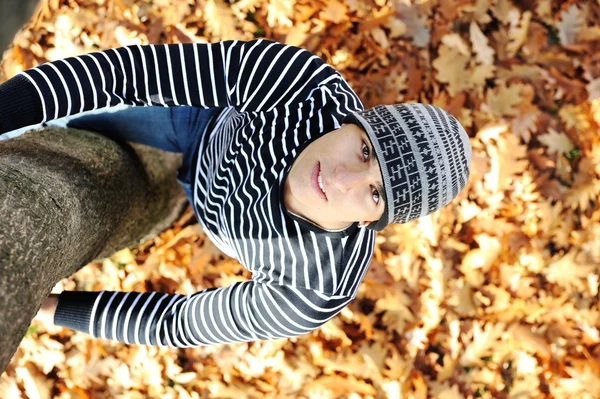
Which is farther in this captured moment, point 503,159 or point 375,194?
point 503,159

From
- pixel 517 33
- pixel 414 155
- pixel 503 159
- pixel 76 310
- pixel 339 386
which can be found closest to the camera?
pixel 414 155

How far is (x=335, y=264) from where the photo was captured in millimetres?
1491

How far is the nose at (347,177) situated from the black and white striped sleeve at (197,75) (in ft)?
1.19

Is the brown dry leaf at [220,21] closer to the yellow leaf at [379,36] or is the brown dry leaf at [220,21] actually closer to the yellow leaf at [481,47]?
the yellow leaf at [379,36]

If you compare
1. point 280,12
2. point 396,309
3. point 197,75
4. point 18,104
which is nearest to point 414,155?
point 197,75

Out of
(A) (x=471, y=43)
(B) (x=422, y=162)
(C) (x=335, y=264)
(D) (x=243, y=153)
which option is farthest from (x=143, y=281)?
(A) (x=471, y=43)

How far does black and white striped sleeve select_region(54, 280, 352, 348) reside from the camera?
1.53 metres

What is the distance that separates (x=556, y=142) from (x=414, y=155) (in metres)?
1.62

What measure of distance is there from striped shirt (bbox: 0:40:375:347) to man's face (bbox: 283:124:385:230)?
9 centimetres

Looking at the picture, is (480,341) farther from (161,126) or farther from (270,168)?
(161,126)

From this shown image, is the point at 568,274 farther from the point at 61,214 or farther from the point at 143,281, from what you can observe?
the point at 61,214

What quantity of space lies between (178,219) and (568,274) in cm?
208

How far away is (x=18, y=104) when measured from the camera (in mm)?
1310

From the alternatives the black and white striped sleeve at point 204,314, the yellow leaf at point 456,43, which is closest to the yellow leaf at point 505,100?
the yellow leaf at point 456,43
